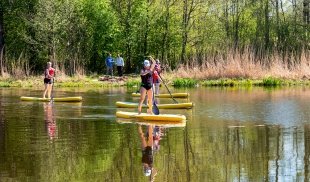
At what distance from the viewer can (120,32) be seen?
53.5m

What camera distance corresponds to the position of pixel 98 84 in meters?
42.7

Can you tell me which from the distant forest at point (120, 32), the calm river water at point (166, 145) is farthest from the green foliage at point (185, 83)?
the calm river water at point (166, 145)

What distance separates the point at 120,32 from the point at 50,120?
110 feet

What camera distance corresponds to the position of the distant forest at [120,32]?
49438 millimetres

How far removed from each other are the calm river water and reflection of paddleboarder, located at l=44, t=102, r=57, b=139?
3 centimetres

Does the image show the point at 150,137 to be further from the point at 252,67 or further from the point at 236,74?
the point at 252,67

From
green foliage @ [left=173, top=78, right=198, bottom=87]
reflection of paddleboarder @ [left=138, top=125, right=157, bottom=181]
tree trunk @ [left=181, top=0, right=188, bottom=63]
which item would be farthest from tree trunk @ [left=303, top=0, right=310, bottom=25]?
reflection of paddleboarder @ [left=138, top=125, right=157, bottom=181]

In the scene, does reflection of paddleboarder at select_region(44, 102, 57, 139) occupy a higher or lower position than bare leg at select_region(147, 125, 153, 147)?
higher

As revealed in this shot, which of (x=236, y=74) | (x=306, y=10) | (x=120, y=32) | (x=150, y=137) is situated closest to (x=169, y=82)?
(x=236, y=74)

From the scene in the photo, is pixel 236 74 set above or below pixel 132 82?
above

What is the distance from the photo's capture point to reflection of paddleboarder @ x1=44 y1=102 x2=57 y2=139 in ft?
57.2

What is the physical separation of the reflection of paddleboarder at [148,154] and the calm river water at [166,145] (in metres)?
0.10

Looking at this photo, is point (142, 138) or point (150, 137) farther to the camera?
point (150, 137)

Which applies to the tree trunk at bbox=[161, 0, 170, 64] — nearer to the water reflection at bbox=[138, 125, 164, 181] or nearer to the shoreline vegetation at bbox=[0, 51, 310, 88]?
the shoreline vegetation at bbox=[0, 51, 310, 88]
